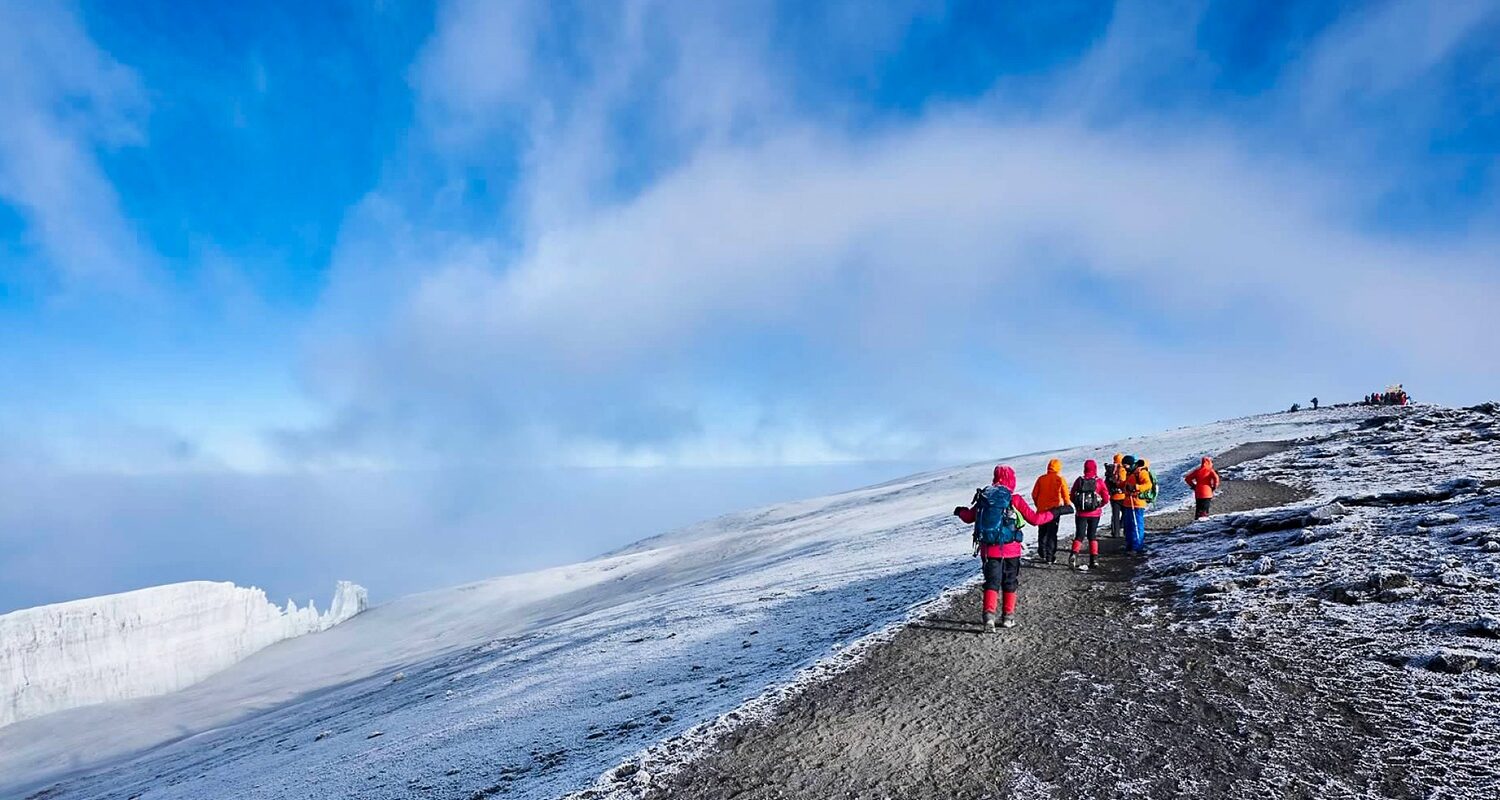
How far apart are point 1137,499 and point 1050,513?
4072 mm

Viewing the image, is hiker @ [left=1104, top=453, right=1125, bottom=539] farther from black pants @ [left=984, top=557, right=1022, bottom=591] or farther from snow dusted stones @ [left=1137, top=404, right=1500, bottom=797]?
black pants @ [left=984, top=557, right=1022, bottom=591]

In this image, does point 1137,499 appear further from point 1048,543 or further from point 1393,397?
point 1393,397

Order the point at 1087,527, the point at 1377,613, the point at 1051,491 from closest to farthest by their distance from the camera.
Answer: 1. the point at 1377,613
2. the point at 1051,491
3. the point at 1087,527

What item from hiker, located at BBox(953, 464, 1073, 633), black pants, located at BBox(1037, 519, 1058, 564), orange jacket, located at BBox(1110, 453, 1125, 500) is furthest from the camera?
orange jacket, located at BBox(1110, 453, 1125, 500)

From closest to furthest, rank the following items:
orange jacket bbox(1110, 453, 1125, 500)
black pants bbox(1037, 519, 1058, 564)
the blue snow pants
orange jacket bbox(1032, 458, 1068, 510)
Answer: orange jacket bbox(1032, 458, 1068, 510), black pants bbox(1037, 519, 1058, 564), the blue snow pants, orange jacket bbox(1110, 453, 1125, 500)

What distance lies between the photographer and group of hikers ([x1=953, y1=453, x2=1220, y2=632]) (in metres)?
12.2

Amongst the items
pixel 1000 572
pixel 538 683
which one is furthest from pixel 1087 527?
pixel 538 683

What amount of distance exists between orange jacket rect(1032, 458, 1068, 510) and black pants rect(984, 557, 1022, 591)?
15.1 ft

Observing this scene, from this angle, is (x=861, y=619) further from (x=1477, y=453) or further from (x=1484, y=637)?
(x=1477, y=453)

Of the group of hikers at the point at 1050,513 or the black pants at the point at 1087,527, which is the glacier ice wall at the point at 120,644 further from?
the black pants at the point at 1087,527

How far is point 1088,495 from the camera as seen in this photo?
17109mm

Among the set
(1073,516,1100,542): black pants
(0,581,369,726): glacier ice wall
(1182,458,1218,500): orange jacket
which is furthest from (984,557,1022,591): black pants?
(0,581,369,726): glacier ice wall

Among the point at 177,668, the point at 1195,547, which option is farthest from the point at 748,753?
the point at 177,668

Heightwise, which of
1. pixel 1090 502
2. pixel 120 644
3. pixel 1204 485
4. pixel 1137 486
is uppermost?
pixel 1137 486
